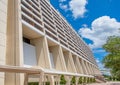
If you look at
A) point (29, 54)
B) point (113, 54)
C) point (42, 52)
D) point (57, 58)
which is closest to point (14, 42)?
point (29, 54)

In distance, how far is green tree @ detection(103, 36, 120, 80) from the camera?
33625 millimetres

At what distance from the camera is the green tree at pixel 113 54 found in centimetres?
3362

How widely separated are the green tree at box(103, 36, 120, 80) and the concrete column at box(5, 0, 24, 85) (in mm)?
13822

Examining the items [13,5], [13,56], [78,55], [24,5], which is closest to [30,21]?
[24,5]

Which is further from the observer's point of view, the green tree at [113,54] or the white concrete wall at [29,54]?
the white concrete wall at [29,54]

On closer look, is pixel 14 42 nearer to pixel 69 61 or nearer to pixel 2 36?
pixel 2 36

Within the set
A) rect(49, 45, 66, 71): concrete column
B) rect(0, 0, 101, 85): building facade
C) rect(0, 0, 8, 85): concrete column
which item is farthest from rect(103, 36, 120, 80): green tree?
rect(49, 45, 66, 71): concrete column

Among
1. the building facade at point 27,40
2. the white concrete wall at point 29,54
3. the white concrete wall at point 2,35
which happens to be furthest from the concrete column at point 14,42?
the white concrete wall at point 29,54

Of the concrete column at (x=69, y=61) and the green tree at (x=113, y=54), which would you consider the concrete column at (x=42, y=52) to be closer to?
the green tree at (x=113, y=54)

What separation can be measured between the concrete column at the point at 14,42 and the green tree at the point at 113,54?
13822mm

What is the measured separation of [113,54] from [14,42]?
15625 mm

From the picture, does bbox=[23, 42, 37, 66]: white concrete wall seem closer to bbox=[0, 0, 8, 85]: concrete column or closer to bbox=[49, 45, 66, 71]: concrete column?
bbox=[49, 45, 66, 71]: concrete column

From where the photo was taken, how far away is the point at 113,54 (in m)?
34.4

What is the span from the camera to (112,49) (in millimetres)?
34344
